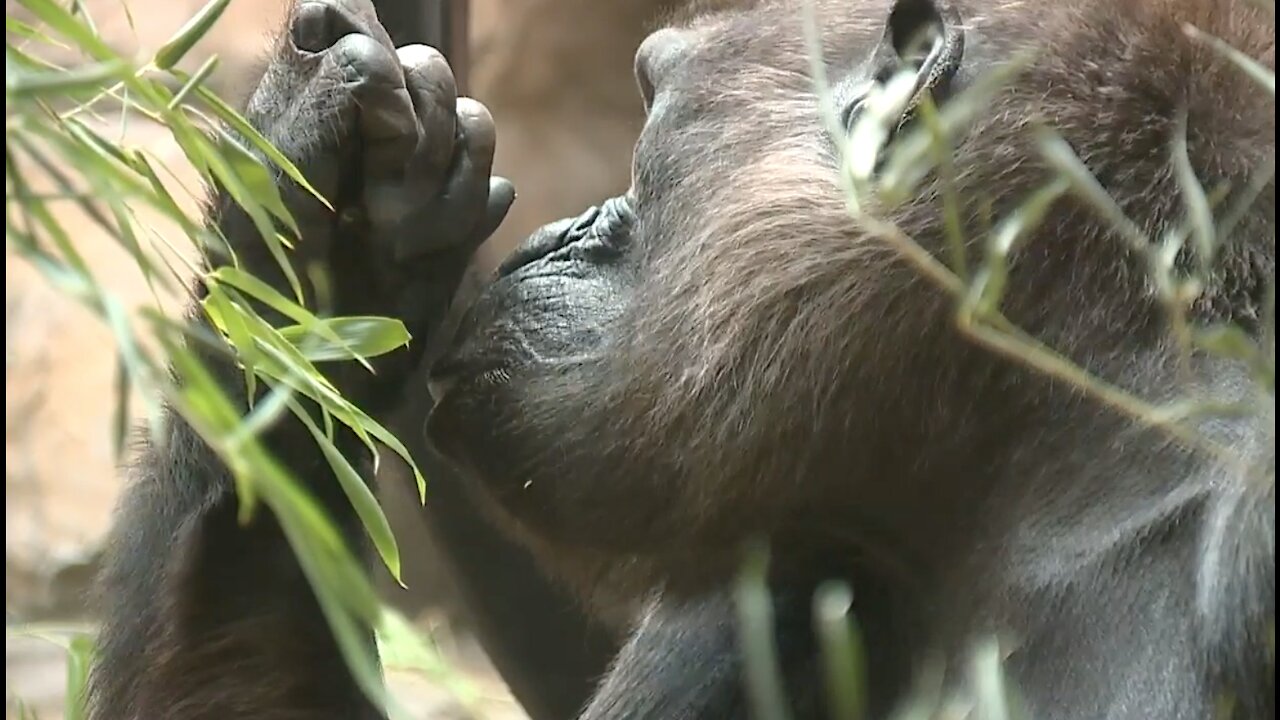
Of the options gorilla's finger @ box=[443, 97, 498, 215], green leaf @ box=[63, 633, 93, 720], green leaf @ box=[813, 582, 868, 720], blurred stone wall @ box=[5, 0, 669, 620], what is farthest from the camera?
blurred stone wall @ box=[5, 0, 669, 620]

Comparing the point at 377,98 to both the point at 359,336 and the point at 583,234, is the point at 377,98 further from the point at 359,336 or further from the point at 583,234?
the point at 359,336

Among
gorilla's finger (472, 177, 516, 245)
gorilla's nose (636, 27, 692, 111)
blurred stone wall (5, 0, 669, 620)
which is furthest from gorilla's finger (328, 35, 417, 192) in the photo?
blurred stone wall (5, 0, 669, 620)

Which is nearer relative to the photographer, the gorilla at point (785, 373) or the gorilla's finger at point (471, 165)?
the gorilla at point (785, 373)

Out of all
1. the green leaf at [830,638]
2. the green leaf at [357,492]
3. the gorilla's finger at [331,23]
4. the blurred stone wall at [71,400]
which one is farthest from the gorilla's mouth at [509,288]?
the blurred stone wall at [71,400]

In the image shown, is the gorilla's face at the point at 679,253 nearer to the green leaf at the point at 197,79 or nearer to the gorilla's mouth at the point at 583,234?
the gorilla's mouth at the point at 583,234

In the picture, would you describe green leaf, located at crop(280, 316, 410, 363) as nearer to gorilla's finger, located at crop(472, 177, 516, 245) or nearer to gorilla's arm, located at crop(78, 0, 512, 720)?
gorilla's arm, located at crop(78, 0, 512, 720)

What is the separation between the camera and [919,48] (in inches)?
48.6

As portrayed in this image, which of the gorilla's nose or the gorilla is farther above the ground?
the gorilla's nose

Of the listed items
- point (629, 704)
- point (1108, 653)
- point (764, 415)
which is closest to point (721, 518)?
point (764, 415)

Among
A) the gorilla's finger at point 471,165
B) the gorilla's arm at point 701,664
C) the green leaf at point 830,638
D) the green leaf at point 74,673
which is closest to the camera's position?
the green leaf at point 74,673

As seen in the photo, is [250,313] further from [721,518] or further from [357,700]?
[357,700]

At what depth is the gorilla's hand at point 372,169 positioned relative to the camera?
125 centimetres

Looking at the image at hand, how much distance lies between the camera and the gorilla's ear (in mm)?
1188

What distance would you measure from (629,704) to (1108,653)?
1.51 ft
